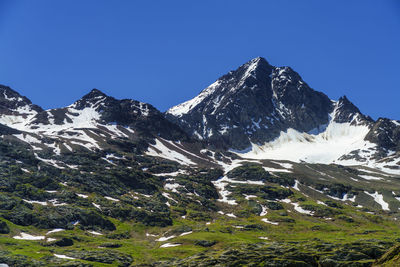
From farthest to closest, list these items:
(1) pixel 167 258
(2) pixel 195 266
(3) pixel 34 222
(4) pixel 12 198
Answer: (4) pixel 12 198 < (3) pixel 34 222 < (1) pixel 167 258 < (2) pixel 195 266

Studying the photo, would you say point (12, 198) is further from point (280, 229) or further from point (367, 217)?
point (367, 217)

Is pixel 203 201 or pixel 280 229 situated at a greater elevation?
pixel 203 201

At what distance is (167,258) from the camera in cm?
9606

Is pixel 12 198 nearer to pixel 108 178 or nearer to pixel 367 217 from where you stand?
pixel 108 178

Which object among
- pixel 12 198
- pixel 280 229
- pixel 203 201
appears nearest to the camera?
pixel 12 198

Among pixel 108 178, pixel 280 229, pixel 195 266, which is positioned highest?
pixel 108 178

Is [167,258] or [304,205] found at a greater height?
[304,205]

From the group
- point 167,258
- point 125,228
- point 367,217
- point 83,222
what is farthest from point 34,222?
point 367,217

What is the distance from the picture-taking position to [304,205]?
584ft

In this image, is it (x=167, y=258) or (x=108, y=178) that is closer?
(x=167, y=258)

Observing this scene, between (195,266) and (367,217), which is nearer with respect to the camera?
(195,266)

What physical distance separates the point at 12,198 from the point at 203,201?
87.9 metres

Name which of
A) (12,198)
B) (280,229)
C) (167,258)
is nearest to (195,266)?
(167,258)

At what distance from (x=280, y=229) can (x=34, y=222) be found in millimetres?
92974
